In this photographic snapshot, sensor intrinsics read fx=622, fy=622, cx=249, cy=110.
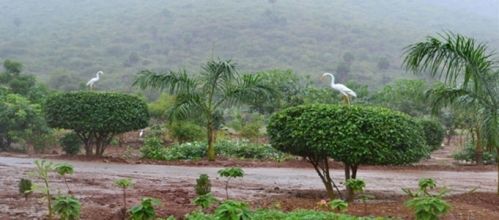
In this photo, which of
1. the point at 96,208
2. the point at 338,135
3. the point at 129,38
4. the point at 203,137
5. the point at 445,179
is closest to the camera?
the point at 96,208

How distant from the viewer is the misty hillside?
53.6 m

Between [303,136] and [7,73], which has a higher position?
[7,73]

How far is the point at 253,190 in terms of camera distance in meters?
10.7

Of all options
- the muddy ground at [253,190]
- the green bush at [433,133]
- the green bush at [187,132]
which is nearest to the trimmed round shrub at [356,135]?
the muddy ground at [253,190]

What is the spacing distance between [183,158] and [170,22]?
5330cm

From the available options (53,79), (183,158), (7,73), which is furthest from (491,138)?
(53,79)

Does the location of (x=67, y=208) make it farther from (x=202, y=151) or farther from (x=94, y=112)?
(x=202, y=151)

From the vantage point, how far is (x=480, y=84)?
9.80 m

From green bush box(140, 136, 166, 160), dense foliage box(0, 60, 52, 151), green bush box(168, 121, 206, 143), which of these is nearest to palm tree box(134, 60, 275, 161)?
green bush box(140, 136, 166, 160)

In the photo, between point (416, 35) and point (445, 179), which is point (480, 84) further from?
point (416, 35)

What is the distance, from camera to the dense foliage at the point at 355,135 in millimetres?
8742

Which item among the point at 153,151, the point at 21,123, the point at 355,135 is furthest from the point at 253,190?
the point at 21,123

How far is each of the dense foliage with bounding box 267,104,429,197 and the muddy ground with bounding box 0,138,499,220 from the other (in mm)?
710

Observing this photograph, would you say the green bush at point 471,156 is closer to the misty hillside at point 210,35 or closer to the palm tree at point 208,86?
the palm tree at point 208,86
